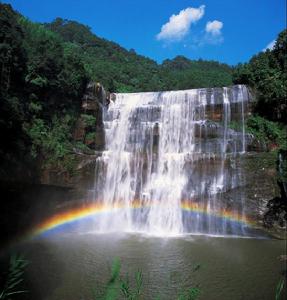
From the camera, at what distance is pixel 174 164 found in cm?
1830

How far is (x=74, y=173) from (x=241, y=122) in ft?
31.8

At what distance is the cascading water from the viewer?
55.5 ft

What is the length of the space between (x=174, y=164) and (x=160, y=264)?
26.5 ft

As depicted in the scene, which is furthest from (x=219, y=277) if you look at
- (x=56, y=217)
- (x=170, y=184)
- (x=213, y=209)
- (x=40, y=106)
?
(x=40, y=106)

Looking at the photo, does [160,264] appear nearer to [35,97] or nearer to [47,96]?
[35,97]

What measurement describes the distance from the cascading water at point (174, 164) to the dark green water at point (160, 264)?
2006mm

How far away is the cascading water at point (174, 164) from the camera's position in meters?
16.9

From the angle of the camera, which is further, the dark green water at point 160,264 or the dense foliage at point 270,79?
the dense foliage at point 270,79

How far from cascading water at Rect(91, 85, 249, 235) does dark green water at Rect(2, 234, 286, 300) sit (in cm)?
201

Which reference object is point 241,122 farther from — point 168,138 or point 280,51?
point 280,51

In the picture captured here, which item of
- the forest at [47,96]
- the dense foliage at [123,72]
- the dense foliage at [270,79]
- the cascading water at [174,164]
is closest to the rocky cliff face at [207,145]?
the cascading water at [174,164]

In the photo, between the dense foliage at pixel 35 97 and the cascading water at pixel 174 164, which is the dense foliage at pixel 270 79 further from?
the dense foliage at pixel 35 97

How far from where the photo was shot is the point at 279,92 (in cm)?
1842

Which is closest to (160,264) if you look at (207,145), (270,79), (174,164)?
(174,164)
